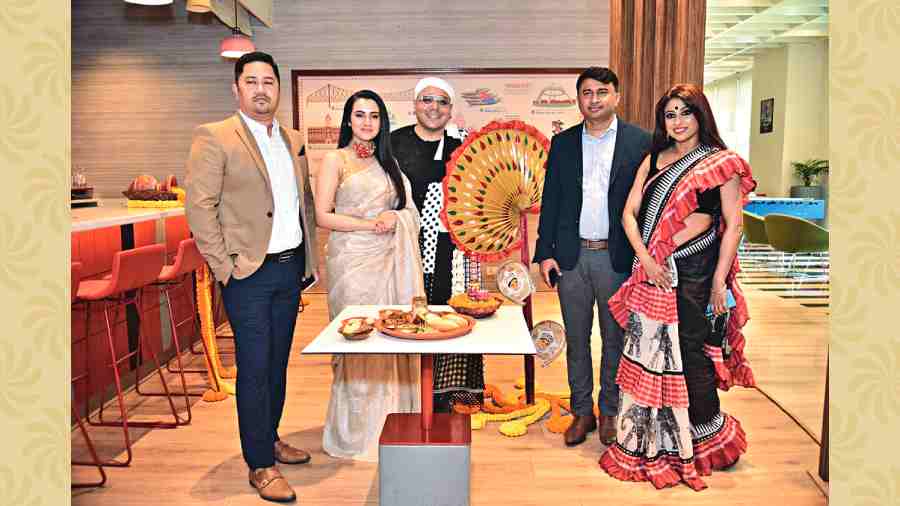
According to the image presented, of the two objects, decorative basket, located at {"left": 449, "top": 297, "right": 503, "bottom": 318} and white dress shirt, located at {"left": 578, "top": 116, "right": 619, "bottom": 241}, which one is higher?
white dress shirt, located at {"left": 578, "top": 116, "right": 619, "bottom": 241}

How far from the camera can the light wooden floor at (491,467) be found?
2.82m

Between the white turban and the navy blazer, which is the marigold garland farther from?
the navy blazer

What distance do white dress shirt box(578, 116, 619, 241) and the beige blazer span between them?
1.40 meters

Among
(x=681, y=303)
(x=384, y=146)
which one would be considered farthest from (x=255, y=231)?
(x=681, y=303)

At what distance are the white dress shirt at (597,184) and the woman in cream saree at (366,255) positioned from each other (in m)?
0.78

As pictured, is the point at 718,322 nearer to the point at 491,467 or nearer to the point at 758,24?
the point at 491,467

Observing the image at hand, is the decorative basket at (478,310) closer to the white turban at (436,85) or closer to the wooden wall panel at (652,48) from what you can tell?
the white turban at (436,85)

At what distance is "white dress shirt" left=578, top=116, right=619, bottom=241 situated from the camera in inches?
125

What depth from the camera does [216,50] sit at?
759 cm

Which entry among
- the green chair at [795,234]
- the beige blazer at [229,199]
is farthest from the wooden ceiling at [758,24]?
the beige blazer at [229,199]

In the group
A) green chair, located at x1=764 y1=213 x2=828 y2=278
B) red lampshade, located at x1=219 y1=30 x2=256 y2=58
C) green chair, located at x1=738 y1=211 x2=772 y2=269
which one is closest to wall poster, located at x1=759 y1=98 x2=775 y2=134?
green chair, located at x1=738 y1=211 x2=772 y2=269

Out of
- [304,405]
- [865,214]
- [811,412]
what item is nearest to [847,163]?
[865,214]

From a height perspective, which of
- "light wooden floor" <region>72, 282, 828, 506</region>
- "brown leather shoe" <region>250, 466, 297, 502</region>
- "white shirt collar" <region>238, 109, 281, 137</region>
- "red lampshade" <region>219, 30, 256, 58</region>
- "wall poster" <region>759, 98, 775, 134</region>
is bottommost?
"light wooden floor" <region>72, 282, 828, 506</region>
